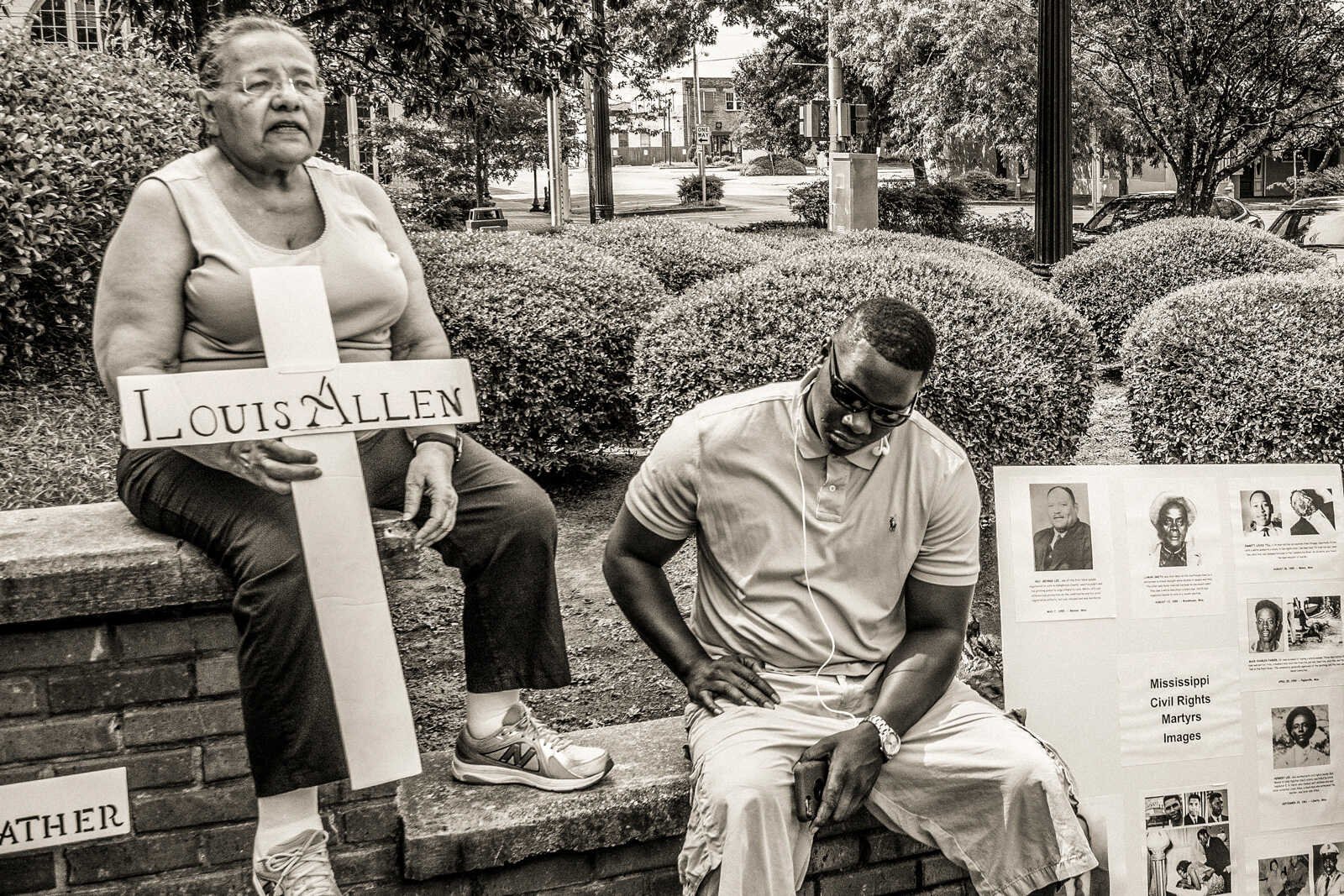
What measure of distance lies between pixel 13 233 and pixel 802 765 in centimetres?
345

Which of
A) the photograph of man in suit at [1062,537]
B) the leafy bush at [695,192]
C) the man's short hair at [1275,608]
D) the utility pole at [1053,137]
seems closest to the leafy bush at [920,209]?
the utility pole at [1053,137]

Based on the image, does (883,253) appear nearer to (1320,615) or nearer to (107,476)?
(1320,615)

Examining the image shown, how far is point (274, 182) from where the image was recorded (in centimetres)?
A: 289

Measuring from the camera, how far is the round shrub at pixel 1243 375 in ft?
15.1

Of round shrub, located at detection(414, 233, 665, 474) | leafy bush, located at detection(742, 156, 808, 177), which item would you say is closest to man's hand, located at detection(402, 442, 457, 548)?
round shrub, located at detection(414, 233, 665, 474)

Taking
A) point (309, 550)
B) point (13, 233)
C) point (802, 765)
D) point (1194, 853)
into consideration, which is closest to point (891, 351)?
point (802, 765)

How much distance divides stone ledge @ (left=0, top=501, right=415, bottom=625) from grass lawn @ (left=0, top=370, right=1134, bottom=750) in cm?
124

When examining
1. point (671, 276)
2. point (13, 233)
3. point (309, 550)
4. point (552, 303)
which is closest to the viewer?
point (309, 550)

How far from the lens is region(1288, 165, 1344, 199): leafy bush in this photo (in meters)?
31.2

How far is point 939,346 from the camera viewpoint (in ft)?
15.4

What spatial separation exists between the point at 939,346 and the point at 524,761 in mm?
2346

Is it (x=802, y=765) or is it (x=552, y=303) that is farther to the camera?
(x=552, y=303)

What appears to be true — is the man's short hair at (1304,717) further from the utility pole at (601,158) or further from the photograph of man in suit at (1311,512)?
the utility pole at (601,158)

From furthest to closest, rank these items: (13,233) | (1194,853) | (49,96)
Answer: (49,96)
(13,233)
(1194,853)
